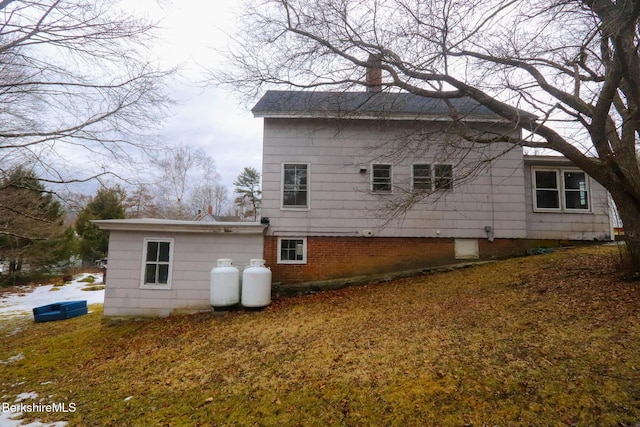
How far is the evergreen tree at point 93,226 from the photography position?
840 inches

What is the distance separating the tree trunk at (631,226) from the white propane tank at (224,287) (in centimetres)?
812

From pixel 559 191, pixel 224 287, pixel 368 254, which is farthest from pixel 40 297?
pixel 559 191

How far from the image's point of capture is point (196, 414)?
3.70 m

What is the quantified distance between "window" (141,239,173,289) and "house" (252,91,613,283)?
2.66 metres

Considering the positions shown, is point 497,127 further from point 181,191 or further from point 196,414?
point 181,191

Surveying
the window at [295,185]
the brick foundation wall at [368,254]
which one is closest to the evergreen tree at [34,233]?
the window at [295,185]

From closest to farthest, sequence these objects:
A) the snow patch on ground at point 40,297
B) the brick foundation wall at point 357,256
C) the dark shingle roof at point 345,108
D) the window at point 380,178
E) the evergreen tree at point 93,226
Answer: the dark shingle roof at point 345,108 → the brick foundation wall at point 357,256 → the window at point 380,178 → the snow patch on ground at point 40,297 → the evergreen tree at point 93,226

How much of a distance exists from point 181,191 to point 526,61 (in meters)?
23.4

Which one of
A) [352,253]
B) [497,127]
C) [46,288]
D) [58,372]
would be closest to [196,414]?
[58,372]

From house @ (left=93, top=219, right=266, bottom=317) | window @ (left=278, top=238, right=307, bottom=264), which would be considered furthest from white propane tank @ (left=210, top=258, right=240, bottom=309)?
window @ (left=278, top=238, right=307, bottom=264)

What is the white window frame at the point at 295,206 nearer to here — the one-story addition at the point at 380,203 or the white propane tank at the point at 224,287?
the one-story addition at the point at 380,203

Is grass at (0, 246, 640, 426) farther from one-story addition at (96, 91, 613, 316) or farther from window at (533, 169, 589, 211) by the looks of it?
window at (533, 169, 589, 211)

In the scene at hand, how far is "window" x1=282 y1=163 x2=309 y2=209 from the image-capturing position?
31.1ft

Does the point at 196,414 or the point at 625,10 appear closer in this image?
the point at 196,414
